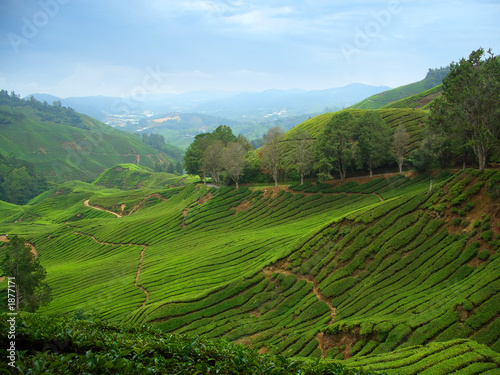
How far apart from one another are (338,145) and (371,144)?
20.6ft

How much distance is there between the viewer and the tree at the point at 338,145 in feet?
200

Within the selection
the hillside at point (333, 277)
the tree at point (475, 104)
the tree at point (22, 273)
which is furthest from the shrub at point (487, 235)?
the tree at point (22, 273)

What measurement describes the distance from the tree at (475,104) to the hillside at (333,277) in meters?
5.08

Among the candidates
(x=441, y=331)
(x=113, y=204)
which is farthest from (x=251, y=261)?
(x=113, y=204)

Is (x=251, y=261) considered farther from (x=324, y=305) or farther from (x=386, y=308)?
(x=386, y=308)

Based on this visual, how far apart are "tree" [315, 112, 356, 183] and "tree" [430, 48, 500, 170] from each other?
74.6 feet

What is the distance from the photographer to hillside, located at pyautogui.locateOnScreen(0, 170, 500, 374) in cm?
1995

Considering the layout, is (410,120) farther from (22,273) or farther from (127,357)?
(22,273)

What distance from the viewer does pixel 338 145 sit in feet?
202

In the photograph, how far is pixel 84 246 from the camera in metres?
79.3

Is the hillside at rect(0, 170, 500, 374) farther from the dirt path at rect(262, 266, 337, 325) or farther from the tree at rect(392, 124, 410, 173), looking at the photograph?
the tree at rect(392, 124, 410, 173)

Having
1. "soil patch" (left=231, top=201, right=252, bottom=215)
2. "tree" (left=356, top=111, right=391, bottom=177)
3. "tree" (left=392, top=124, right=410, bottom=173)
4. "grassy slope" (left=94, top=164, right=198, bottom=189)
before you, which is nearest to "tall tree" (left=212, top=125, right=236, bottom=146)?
"soil patch" (left=231, top=201, right=252, bottom=215)

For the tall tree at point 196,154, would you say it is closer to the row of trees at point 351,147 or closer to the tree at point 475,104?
the row of trees at point 351,147

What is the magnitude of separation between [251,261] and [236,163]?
33892 mm
